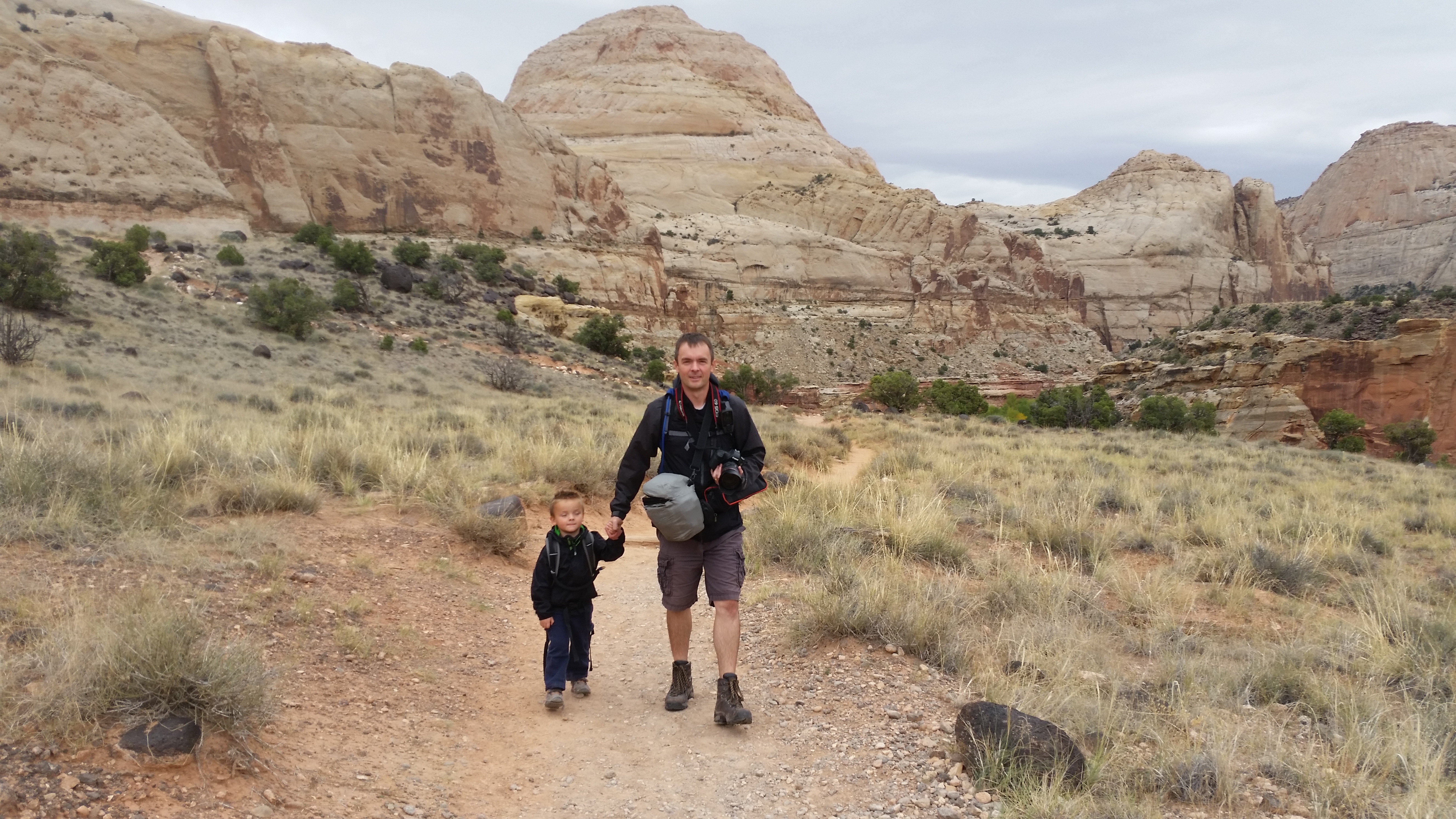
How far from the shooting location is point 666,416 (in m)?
4.05

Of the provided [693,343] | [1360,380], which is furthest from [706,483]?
[1360,380]

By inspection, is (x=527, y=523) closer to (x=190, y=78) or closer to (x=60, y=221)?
(x=60, y=221)

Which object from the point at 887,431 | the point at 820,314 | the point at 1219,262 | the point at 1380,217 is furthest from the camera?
the point at 1380,217

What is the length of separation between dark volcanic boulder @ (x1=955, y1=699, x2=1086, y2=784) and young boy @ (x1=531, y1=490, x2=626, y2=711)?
192cm

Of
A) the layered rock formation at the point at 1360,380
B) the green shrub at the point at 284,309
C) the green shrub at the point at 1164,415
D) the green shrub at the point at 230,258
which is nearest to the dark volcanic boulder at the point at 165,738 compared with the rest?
the green shrub at the point at 284,309

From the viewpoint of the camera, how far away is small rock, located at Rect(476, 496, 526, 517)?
7.09 m

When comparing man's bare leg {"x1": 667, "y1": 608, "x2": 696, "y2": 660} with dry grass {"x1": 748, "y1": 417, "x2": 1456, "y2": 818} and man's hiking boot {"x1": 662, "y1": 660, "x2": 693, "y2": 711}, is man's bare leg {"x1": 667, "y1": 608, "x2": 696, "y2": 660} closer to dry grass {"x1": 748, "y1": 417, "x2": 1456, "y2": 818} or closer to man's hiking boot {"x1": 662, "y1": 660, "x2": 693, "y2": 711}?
man's hiking boot {"x1": 662, "y1": 660, "x2": 693, "y2": 711}

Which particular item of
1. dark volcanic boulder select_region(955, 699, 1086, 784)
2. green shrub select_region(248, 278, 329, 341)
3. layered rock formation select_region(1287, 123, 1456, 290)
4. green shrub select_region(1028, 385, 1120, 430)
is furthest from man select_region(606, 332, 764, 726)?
layered rock formation select_region(1287, 123, 1456, 290)

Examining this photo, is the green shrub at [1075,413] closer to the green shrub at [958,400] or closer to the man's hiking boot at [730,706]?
the green shrub at [958,400]

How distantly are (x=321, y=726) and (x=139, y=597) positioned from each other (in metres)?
1.11

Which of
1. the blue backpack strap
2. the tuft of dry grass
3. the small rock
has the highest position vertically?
the blue backpack strap

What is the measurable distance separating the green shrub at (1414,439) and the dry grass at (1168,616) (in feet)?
91.5

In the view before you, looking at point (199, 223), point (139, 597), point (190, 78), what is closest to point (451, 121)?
point (190, 78)

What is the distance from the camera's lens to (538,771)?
355 centimetres
